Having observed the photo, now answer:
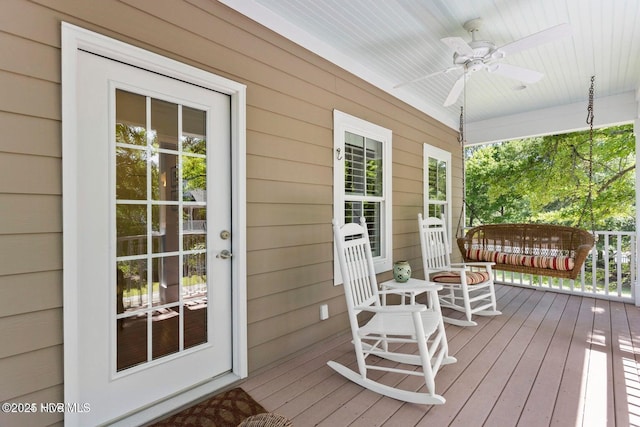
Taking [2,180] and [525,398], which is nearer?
[2,180]

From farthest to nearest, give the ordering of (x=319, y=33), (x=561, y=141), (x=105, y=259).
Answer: (x=561, y=141) → (x=319, y=33) → (x=105, y=259)

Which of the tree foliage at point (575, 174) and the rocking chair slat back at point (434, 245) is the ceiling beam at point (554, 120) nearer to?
the tree foliage at point (575, 174)

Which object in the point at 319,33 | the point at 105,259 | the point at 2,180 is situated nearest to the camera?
the point at 2,180

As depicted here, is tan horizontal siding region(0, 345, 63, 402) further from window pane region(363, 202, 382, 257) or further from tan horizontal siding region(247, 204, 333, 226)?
window pane region(363, 202, 382, 257)

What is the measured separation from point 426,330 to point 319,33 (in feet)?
8.24

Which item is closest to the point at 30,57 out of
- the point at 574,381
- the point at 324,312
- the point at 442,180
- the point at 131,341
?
the point at 131,341

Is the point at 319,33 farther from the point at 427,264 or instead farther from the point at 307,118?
the point at 427,264

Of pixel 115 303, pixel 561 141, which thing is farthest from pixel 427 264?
pixel 561 141

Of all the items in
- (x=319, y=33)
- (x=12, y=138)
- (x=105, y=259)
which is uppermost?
(x=319, y=33)

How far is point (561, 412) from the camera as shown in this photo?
74.4 inches

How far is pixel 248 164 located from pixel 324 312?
152 cm

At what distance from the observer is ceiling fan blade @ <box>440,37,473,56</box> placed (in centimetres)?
227

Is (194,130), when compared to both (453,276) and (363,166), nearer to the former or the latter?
(363,166)

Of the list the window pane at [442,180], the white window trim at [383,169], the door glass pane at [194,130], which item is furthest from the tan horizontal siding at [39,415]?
the window pane at [442,180]
